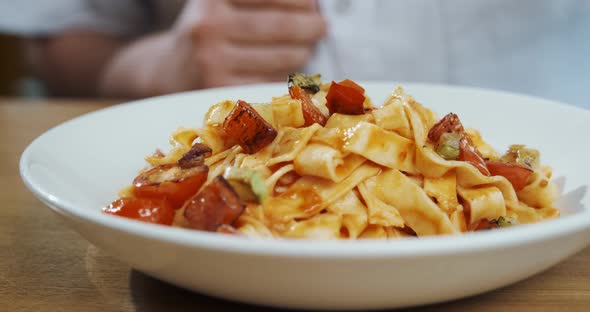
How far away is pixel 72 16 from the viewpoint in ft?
17.2

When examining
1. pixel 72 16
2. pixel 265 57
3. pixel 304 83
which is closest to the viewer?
pixel 304 83

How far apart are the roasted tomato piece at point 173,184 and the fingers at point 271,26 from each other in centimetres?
250

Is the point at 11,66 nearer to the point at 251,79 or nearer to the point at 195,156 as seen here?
the point at 251,79

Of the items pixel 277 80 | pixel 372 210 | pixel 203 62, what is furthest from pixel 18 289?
pixel 277 80

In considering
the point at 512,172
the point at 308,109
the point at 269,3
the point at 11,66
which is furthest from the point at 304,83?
the point at 11,66

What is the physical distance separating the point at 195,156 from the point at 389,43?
9.07ft

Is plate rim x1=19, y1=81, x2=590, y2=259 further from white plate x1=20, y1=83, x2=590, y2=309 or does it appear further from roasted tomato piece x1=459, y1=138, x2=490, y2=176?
roasted tomato piece x1=459, y1=138, x2=490, y2=176

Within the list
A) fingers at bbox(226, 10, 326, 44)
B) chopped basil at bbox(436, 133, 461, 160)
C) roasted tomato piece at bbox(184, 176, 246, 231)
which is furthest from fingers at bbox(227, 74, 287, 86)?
roasted tomato piece at bbox(184, 176, 246, 231)

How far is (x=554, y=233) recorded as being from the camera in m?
1.09

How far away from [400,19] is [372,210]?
2.87 m

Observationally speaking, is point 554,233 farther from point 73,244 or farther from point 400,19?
point 400,19

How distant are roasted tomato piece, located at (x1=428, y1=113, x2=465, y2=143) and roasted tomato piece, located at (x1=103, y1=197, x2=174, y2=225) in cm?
86

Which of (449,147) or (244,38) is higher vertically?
(449,147)

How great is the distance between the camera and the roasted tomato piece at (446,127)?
6.10ft
